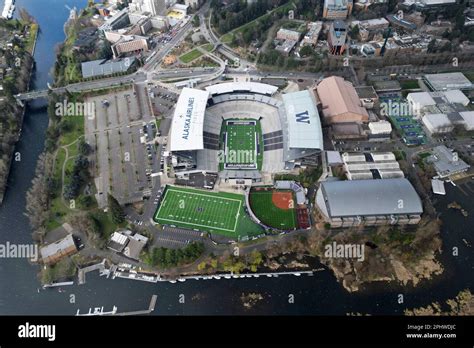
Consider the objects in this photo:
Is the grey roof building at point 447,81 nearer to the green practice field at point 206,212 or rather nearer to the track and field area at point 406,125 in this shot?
the track and field area at point 406,125

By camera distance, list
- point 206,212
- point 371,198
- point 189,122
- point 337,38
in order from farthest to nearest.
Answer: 1. point 337,38
2. point 189,122
3. point 206,212
4. point 371,198

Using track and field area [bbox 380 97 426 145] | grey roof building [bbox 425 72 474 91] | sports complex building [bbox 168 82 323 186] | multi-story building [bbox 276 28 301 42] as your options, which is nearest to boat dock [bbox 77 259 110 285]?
sports complex building [bbox 168 82 323 186]

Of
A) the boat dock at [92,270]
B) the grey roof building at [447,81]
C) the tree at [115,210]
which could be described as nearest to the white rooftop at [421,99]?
the grey roof building at [447,81]

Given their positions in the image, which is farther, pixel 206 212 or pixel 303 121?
pixel 303 121

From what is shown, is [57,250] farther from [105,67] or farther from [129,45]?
[129,45]

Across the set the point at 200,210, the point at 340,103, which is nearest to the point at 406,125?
the point at 340,103

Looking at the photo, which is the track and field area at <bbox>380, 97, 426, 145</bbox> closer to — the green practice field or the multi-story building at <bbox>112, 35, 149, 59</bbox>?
the green practice field

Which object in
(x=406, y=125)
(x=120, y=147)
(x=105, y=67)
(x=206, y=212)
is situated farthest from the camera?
(x=105, y=67)
